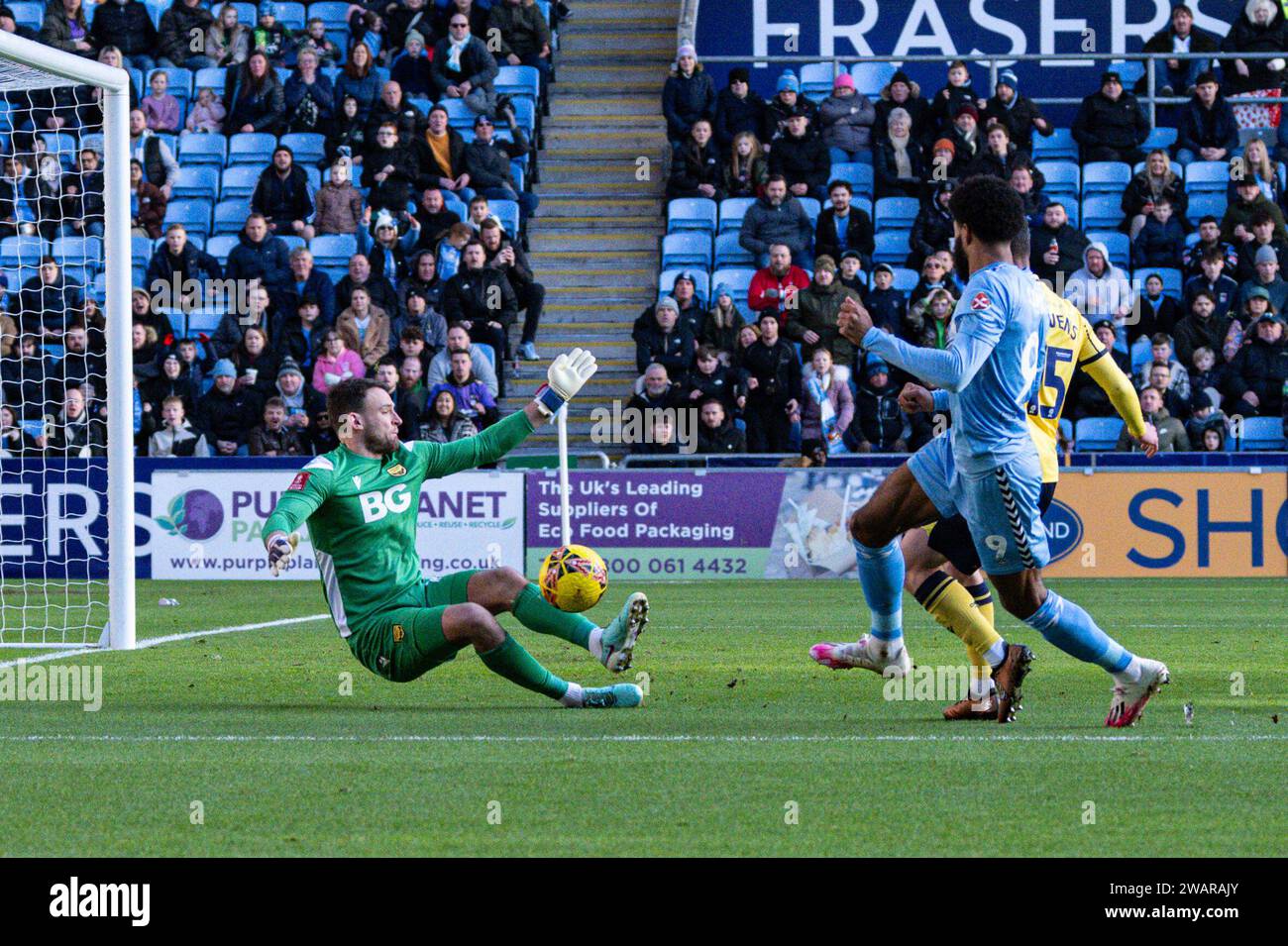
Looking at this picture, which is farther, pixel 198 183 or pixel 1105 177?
pixel 198 183

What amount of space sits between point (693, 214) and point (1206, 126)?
6078mm

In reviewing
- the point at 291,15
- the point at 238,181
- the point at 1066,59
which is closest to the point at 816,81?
the point at 1066,59

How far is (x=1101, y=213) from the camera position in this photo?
22.6 meters

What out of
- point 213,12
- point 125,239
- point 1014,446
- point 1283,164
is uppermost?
point 213,12

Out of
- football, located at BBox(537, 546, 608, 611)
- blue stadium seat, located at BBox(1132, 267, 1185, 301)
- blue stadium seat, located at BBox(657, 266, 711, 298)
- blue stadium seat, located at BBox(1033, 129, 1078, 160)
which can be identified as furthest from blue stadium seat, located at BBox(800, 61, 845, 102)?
football, located at BBox(537, 546, 608, 611)

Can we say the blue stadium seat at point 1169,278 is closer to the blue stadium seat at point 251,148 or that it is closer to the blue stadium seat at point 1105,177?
the blue stadium seat at point 1105,177

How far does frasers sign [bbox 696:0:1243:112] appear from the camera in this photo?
25.3 metres

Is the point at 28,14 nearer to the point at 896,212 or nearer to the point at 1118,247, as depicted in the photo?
the point at 896,212

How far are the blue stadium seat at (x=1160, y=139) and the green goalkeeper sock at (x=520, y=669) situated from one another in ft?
56.5

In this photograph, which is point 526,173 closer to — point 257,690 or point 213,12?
point 213,12

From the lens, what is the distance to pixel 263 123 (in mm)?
23797

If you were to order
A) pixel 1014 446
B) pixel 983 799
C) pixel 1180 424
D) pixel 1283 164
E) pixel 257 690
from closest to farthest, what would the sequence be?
1. pixel 983 799
2. pixel 1014 446
3. pixel 257 690
4. pixel 1180 424
5. pixel 1283 164
